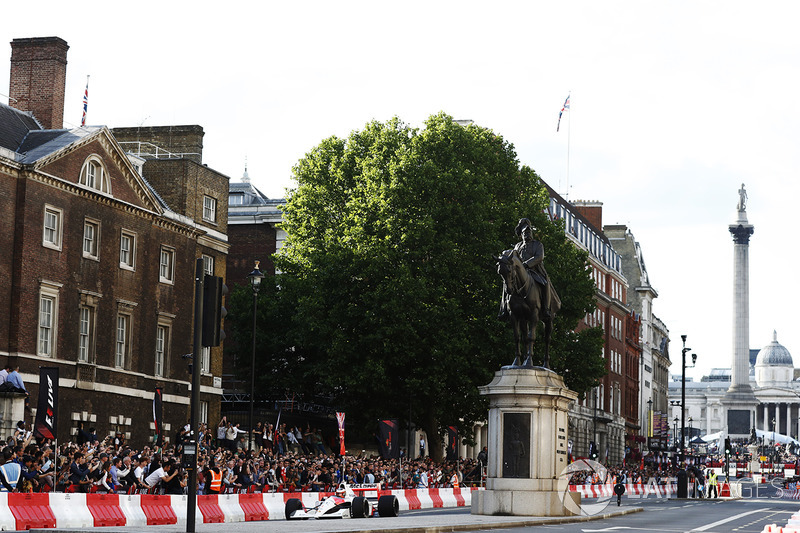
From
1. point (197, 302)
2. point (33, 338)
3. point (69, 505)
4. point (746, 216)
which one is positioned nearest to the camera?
point (197, 302)

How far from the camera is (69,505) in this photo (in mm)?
23516

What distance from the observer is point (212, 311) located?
19.2m

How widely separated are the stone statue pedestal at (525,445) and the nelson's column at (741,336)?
13954 cm

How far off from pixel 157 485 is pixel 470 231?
2311cm

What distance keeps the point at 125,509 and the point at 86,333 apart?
68.1 feet

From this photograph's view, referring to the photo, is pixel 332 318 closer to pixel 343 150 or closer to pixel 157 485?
pixel 343 150

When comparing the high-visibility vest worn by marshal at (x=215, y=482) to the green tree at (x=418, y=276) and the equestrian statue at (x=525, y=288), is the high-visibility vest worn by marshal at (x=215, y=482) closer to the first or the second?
the equestrian statue at (x=525, y=288)

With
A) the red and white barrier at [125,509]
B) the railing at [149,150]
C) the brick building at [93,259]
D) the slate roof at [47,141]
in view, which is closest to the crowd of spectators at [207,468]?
the red and white barrier at [125,509]

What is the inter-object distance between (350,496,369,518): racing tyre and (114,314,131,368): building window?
17.9 meters

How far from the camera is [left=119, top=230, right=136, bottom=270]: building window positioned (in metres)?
47.1

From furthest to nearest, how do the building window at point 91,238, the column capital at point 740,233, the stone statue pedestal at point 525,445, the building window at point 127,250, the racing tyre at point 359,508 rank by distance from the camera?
the column capital at point 740,233 < the building window at point 127,250 < the building window at point 91,238 < the racing tyre at point 359,508 < the stone statue pedestal at point 525,445

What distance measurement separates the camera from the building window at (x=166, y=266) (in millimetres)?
49750

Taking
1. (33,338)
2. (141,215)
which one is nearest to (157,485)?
(33,338)

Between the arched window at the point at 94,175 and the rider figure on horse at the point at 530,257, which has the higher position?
the arched window at the point at 94,175
